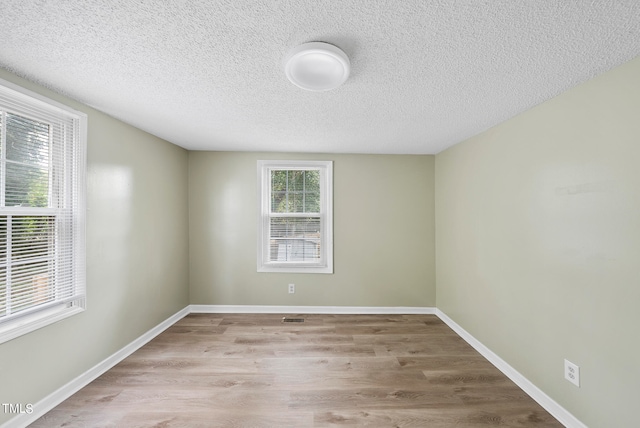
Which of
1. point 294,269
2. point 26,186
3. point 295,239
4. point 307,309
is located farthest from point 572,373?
point 26,186

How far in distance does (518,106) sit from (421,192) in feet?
5.71

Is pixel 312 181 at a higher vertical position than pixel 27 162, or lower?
higher

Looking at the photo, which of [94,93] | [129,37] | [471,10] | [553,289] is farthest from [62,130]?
[553,289]

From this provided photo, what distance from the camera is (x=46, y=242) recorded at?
188 centimetres

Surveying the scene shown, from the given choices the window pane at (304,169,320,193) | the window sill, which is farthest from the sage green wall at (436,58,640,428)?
the window pane at (304,169,320,193)

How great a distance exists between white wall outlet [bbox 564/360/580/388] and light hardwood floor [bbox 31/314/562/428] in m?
0.31

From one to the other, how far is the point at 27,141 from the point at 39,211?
1.51 feet

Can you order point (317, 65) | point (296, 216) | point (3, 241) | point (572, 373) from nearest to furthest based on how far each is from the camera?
point (317, 65) → point (3, 241) → point (572, 373) → point (296, 216)

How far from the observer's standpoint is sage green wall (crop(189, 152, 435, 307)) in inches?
143

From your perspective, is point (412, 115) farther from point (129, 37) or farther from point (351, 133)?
point (129, 37)

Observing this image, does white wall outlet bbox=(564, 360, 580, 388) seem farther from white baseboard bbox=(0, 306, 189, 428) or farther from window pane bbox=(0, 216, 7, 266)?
window pane bbox=(0, 216, 7, 266)

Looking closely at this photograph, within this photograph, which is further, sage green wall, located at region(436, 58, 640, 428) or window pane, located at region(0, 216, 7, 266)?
window pane, located at region(0, 216, 7, 266)

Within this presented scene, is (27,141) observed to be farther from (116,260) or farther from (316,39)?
(316,39)

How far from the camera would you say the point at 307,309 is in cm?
367
